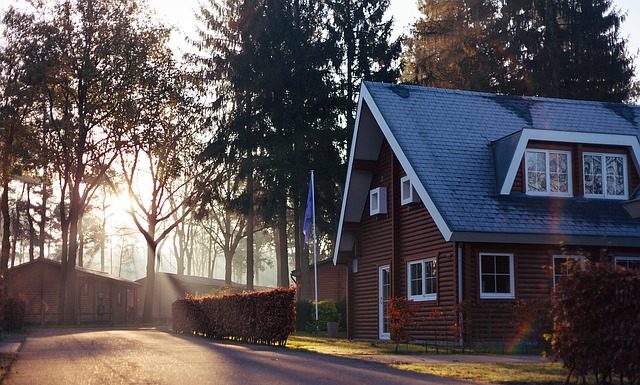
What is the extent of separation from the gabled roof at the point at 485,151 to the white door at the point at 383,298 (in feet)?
8.77

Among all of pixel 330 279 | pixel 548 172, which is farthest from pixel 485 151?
pixel 330 279

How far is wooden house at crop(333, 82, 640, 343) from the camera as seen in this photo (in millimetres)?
23328

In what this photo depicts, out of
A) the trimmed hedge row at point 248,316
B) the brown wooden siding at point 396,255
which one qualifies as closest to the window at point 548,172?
the brown wooden siding at point 396,255

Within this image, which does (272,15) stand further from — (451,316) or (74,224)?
(451,316)

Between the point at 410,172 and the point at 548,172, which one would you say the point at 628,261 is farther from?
the point at 410,172

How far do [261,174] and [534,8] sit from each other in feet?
56.9

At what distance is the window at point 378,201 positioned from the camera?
2822 cm

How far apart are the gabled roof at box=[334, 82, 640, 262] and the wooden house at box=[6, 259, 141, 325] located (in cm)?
3896

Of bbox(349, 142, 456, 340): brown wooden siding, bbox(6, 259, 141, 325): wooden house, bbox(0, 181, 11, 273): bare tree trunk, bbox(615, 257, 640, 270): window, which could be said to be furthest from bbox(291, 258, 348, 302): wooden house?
bbox(615, 257, 640, 270): window

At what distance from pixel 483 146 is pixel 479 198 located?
264cm

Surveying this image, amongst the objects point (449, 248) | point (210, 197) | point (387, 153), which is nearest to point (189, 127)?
point (210, 197)

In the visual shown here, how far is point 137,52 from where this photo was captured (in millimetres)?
48656

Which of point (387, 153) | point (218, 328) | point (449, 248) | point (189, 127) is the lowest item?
point (218, 328)

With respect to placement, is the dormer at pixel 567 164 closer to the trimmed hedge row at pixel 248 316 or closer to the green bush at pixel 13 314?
the trimmed hedge row at pixel 248 316
